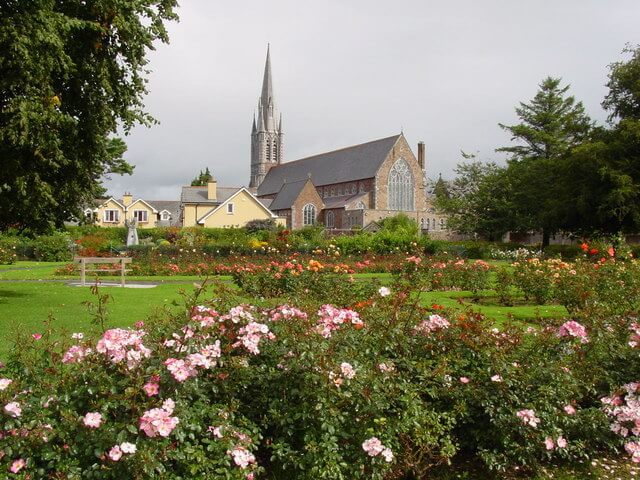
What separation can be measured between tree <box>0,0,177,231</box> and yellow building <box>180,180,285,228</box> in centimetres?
4132

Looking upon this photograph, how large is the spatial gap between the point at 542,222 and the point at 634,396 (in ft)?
125

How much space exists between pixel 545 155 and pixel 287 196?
1260 inches

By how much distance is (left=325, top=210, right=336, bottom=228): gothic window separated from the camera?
70.8m

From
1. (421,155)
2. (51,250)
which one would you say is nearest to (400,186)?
(421,155)

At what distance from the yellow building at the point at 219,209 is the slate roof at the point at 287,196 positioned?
9.24m

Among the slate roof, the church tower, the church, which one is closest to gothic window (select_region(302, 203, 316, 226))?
the church

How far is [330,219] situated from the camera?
71250 millimetres

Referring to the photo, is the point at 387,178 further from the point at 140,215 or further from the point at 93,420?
the point at 93,420

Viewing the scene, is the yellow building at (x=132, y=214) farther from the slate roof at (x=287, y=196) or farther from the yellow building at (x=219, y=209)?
the slate roof at (x=287, y=196)

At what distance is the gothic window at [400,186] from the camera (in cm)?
7269

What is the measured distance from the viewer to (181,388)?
131 inches

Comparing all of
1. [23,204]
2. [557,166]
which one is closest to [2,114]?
[23,204]

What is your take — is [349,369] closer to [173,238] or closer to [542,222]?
[173,238]

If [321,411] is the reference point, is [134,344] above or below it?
above
